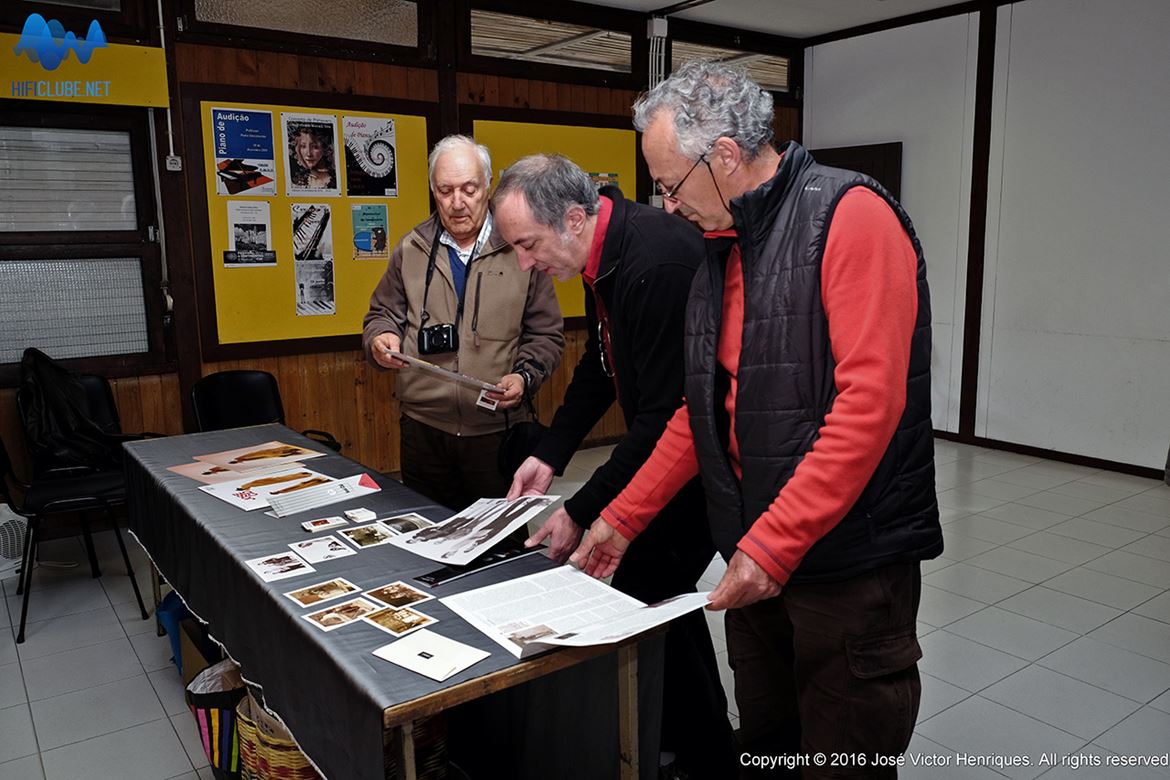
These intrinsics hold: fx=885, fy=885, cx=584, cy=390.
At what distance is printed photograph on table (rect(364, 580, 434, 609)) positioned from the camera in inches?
67.0

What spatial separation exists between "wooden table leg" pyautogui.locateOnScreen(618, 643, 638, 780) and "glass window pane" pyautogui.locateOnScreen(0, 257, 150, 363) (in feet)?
12.4

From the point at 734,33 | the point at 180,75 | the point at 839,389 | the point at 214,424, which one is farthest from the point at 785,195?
the point at 734,33

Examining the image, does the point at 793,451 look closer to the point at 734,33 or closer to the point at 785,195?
the point at 785,195

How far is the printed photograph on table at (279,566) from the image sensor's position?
184 centimetres

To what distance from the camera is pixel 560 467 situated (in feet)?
7.44

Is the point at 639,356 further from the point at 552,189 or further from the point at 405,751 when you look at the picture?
the point at 405,751

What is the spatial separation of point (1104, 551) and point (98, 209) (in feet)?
16.6

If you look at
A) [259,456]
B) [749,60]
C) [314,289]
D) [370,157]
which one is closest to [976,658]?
[259,456]

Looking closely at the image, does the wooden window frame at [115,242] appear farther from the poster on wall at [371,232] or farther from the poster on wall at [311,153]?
the poster on wall at [371,232]

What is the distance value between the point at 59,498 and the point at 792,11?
17.4 feet

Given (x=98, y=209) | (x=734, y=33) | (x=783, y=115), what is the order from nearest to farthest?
(x=98, y=209), (x=734, y=33), (x=783, y=115)

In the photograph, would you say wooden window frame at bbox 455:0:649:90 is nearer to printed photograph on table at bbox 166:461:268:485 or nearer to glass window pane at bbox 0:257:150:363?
glass window pane at bbox 0:257:150:363

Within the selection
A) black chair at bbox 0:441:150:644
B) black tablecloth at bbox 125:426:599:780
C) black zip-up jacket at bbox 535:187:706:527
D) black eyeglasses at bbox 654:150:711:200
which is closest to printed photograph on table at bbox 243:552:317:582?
black tablecloth at bbox 125:426:599:780

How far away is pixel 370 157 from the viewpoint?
197 inches
